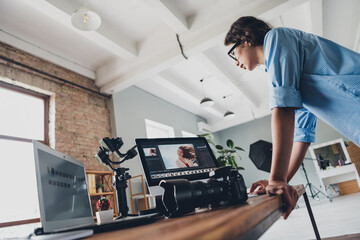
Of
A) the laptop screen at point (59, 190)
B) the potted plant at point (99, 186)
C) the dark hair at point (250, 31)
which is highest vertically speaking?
the dark hair at point (250, 31)

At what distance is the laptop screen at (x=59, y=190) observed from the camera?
70 cm

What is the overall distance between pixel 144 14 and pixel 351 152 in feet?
24.0

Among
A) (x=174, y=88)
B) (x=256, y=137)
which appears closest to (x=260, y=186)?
(x=174, y=88)

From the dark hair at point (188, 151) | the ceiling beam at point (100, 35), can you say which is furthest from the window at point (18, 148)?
the dark hair at point (188, 151)

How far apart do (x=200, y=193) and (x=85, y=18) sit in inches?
114

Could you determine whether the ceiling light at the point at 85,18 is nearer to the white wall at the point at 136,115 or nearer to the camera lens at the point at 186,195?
the white wall at the point at 136,115

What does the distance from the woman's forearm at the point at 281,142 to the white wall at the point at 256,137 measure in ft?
29.6

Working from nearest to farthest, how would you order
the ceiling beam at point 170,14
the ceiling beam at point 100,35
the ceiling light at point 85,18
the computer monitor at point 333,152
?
the ceiling light at point 85,18, the ceiling beam at point 100,35, the ceiling beam at point 170,14, the computer monitor at point 333,152

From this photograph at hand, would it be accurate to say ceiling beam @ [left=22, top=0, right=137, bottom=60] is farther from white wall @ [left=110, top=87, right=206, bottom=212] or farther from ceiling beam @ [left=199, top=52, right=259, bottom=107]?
ceiling beam @ [left=199, top=52, right=259, bottom=107]

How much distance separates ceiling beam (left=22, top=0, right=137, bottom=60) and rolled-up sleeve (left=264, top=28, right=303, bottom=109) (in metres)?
3.22

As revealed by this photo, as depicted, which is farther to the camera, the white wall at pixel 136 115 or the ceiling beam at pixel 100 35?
the white wall at pixel 136 115

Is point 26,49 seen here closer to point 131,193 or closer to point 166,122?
point 131,193

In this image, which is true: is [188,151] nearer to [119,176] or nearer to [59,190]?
[119,176]

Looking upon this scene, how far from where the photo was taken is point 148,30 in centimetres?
441
